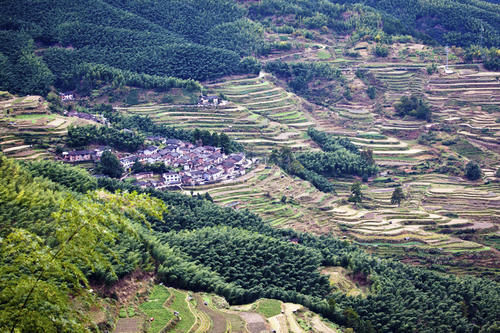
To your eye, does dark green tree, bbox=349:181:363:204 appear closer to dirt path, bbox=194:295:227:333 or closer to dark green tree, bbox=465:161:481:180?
dark green tree, bbox=465:161:481:180

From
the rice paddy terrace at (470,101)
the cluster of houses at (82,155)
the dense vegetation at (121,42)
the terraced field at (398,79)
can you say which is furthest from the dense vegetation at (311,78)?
the cluster of houses at (82,155)

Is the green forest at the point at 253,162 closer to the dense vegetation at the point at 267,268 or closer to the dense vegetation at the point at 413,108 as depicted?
the dense vegetation at the point at 267,268

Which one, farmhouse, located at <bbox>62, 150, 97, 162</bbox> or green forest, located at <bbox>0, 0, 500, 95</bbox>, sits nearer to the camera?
farmhouse, located at <bbox>62, 150, 97, 162</bbox>

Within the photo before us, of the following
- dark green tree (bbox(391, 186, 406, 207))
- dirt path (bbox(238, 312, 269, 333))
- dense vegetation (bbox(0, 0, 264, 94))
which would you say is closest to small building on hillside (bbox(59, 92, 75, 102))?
dense vegetation (bbox(0, 0, 264, 94))

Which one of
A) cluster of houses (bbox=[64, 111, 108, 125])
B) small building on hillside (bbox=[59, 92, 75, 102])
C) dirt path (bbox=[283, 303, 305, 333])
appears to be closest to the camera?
dirt path (bbox=[283, 303, 305, 333])

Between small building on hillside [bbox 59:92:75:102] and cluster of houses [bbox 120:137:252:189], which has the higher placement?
small building on hillside [bbox 59:92:75:102]

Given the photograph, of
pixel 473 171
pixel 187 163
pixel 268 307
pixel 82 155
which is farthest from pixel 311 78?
pixel 268 307

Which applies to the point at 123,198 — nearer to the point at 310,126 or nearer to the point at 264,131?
the point at 264,131

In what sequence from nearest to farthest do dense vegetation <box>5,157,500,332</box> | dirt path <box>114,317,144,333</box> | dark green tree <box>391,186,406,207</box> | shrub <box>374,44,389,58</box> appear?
dirt path <box>114,317,144,333</box> → dense vegetation <box>5,157,500,332</box> → dark green tree <box>391,186,406,207</box> → shrub <box>374,44,389,58</box>
